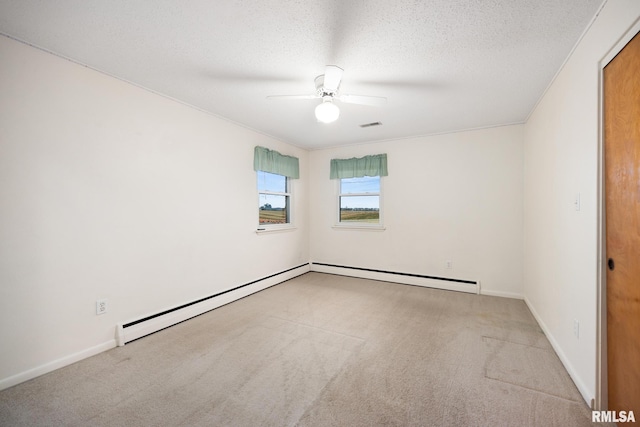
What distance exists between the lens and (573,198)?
188 cm

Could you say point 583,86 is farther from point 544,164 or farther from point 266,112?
point 266,112

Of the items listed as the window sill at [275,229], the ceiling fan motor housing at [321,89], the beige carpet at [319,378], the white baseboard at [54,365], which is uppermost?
the ceiling fan motor housing at [321,89]

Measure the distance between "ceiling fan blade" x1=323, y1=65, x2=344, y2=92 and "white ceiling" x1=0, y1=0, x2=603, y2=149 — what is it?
9 centimetres

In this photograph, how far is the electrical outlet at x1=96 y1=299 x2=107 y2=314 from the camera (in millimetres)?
2216

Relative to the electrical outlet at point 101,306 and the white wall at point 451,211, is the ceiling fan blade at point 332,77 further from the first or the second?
the electrical outlet at point 101,306

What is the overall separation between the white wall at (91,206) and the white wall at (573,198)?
346cm

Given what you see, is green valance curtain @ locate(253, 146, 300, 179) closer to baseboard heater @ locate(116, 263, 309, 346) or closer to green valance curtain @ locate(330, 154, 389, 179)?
green valance curtain @ locate(330, 154, 389, 179)

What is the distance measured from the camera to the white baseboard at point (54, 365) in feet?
5.82

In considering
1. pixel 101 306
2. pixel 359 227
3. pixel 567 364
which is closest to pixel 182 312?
pixel 101 306

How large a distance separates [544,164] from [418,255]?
2091mm

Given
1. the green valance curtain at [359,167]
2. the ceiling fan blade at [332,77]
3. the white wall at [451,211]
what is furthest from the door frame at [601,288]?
the green valance curtain at [359,167]

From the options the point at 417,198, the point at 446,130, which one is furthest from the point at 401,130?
the point at 417,198

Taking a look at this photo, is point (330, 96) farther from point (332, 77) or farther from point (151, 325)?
point (151, 325)

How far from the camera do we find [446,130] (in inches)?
152
